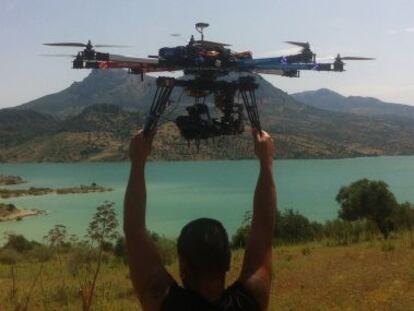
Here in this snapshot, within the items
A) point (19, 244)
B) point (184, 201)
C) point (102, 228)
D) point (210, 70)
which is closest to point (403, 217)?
point (102, 228)

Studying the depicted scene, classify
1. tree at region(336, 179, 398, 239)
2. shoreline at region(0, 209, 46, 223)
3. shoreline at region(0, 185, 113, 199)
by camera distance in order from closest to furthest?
tree at region(336, 179, 398, 239)
shoreline at region(0, 209, 46, 223)
shoreline at region(0, 185, 113, 199)

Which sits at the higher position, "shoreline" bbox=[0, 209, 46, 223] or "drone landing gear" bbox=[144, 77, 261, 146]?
"drone landing gear" bbox=[144, 77, 261, 146]

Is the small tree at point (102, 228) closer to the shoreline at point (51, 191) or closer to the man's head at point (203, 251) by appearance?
the man's head at point (203, 251)

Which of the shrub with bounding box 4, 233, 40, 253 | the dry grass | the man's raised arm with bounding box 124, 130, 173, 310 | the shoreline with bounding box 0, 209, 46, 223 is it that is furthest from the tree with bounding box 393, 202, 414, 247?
the shoreline with bounding box 0, 209, 46, 223

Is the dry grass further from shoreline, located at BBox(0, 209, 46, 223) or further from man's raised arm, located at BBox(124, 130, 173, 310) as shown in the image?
shoreline, located at BBox(0, 209, 46, 223)

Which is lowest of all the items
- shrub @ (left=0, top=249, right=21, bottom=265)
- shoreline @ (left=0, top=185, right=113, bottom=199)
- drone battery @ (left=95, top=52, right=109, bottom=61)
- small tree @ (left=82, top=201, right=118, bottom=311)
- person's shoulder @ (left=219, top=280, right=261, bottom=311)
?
shoreline @ (left=0, top=185, right=113, bottom=199)

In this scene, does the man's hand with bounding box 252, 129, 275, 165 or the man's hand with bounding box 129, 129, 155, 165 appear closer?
the man's hand with bounding box 129, 129, 155, 165

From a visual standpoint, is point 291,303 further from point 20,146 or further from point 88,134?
point 20,146
